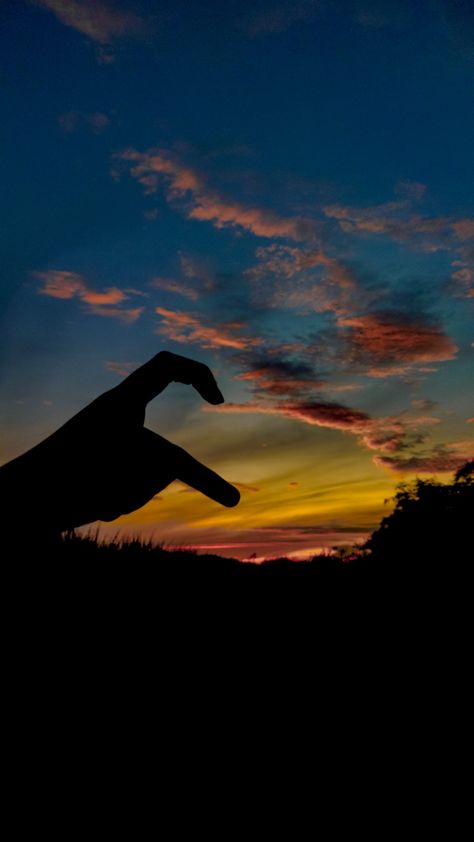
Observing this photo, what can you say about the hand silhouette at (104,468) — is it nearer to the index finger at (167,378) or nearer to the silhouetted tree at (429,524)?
the index finger at (167,378)

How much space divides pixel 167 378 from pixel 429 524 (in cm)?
1730

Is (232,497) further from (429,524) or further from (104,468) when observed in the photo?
(429,524)

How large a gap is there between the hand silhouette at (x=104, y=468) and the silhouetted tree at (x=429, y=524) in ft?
42.6

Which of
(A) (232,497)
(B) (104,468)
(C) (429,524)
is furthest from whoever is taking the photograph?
(C) (429,524)

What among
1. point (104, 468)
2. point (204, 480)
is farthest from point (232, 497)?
point (104, 468)

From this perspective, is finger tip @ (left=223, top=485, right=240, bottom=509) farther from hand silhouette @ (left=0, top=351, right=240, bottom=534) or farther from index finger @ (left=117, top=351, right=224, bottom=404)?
index finger @ (left=117, top=351, right=224, bottom=404)

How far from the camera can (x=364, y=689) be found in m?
5.92

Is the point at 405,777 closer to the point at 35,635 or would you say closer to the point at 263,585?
the point at 35,635

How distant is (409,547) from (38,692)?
14.1 m

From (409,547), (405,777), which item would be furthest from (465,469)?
(405,777)

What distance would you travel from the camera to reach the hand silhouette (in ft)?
5.21

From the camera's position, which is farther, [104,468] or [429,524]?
[429,524]

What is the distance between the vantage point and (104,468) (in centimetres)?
164

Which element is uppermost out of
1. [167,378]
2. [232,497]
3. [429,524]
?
[429,524]
